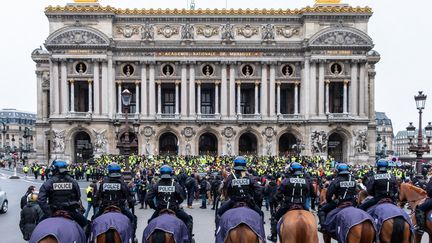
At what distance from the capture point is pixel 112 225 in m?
12.0

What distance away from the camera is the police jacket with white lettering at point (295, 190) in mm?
13789

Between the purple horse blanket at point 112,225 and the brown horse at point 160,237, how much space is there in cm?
64

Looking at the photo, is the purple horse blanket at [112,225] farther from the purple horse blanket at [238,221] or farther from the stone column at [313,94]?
the stone column at [313,94]

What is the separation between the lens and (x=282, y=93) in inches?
2867

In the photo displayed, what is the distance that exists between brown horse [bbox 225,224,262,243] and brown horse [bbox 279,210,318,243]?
89 centimetres

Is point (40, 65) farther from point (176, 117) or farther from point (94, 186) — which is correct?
point (94, 186)

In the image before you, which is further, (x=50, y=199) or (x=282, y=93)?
(x=282, y=93)

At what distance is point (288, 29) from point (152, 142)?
22485 millimetres

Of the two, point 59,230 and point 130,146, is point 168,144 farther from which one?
point 59,230

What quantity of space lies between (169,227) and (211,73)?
57282mm

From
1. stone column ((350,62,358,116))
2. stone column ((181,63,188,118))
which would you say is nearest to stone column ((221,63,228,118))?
stone column ((181,63,188,118))

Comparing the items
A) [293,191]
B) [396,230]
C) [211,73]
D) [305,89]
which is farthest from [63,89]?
[396,230]

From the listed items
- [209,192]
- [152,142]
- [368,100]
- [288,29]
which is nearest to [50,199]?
[209,192]

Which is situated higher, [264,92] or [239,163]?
[264,92]
